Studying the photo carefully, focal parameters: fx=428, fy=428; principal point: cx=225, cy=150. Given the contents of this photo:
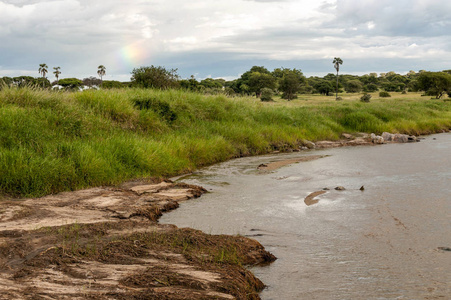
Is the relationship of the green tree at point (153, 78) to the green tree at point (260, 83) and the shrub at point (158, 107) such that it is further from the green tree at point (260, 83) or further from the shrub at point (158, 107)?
the green tree at point (260, 83)

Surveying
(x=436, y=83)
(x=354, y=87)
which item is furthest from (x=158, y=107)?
→ (x=354, y=87)

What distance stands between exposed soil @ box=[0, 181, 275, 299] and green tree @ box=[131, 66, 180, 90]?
15121 mm

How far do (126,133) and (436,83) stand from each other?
5957 cm

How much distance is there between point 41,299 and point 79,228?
7.92ft

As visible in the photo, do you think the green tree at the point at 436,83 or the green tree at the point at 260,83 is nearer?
the green tree at the point at 436,83

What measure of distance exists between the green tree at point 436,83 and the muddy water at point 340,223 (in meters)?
53.4

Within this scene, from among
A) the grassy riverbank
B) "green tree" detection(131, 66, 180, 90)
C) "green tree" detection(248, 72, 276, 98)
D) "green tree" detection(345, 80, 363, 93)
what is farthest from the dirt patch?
"green tree" detection(345, 80, 363, 93)

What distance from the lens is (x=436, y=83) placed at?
61.4 metres

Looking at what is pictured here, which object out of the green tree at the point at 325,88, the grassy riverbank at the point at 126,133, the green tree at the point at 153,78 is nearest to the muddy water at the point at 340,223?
the grassy riverbank at the point at 126,133

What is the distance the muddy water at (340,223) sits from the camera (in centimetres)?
506

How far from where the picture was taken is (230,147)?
15.7 meters

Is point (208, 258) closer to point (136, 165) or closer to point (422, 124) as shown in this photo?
point (136, 165)

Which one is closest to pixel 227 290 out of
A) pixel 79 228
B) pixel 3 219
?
pixel 79 228

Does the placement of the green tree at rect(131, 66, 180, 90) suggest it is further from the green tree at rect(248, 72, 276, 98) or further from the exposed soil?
the green tree at rect(248, 72, 276, 98)
